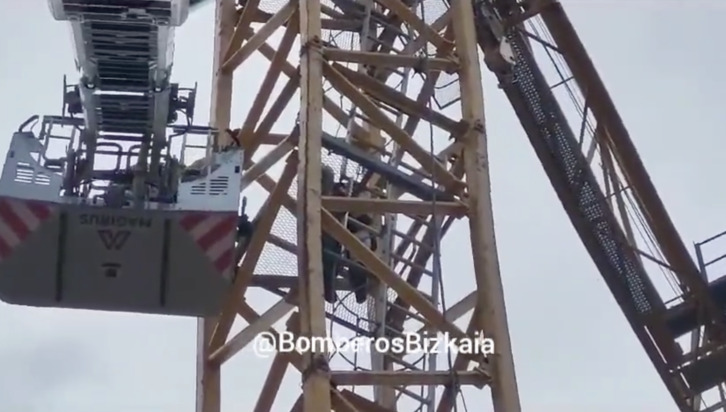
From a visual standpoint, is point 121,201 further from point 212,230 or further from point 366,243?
point 366,243

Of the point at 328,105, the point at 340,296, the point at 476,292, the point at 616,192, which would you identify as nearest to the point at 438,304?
the point at 476,292

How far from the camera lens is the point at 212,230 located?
13578 mm

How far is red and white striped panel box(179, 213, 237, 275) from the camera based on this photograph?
13.6 m

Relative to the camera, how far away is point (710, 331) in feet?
68.3

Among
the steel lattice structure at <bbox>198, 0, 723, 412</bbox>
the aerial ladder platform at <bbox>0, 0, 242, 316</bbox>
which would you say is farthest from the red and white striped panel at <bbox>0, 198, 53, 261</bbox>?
the steel lattice structure at <bbox>198, 0, 723, 412</bbox>

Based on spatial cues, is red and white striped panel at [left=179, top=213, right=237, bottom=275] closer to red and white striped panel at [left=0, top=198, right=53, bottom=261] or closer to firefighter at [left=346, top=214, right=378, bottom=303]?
red and white striped panel at [left=0, top=198, right=53, bottom=261]

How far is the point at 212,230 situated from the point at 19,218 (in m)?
1.74

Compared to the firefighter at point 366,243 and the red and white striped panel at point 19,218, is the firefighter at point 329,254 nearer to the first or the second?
the firefighter at point 366,243

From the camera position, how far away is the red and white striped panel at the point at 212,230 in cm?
1355

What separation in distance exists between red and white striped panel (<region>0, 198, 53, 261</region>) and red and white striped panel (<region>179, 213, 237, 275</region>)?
126 cm

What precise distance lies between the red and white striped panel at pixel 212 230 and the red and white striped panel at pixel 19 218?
1260 millimetres

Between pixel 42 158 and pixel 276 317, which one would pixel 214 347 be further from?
pixel 42 158

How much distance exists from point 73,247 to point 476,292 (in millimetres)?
3687

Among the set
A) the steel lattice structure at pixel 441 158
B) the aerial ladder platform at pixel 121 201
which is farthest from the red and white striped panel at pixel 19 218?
the steel lattice structure at pixel 441 158
